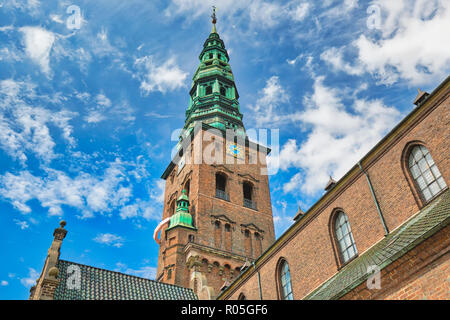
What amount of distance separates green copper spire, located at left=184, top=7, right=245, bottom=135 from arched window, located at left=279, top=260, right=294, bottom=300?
878 inches

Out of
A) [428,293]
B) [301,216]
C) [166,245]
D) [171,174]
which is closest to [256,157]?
[171,174]

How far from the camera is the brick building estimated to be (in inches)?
422

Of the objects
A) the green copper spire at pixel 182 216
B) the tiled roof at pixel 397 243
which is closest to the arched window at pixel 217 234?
the green copper spire at pixel 182 216

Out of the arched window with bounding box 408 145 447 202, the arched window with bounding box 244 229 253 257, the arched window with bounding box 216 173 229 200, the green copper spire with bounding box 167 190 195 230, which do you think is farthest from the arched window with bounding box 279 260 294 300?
the arched window with bounding box 216 173 229 200

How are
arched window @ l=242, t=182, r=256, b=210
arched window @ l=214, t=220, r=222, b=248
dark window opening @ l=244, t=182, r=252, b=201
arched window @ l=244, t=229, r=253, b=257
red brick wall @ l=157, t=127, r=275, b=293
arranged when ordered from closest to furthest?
red brick wall @ l=157, t=127, r=275, b=293 < arched window @ l=214, t=220, r=222, b=248 < arched window @ l=244, t=229, r=253, b=257 < arched window @ l=242, t=182, r=256, b=210 < dark window opening @ l=244, t=182, r=252, b=201

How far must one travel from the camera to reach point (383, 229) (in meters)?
14.9

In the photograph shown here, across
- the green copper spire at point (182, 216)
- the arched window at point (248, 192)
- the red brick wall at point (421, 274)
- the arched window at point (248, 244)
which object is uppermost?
the arched window at point (248, 192)

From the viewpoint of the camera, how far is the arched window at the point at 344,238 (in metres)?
16.5

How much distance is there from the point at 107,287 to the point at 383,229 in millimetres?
13855

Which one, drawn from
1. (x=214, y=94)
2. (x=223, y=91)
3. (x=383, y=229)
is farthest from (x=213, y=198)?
(x=383, y=229)

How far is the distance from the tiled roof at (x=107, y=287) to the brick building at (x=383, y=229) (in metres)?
5.68

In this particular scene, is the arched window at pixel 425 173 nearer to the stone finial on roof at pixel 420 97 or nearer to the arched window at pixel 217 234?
the stone finial on roof at pixel 420 97

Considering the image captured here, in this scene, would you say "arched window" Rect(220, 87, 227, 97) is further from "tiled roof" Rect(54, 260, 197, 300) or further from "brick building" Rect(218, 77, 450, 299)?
"brick building" Rect(218, 77, 450, 299)

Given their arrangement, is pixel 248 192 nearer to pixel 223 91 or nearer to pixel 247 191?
pixel 247 191
